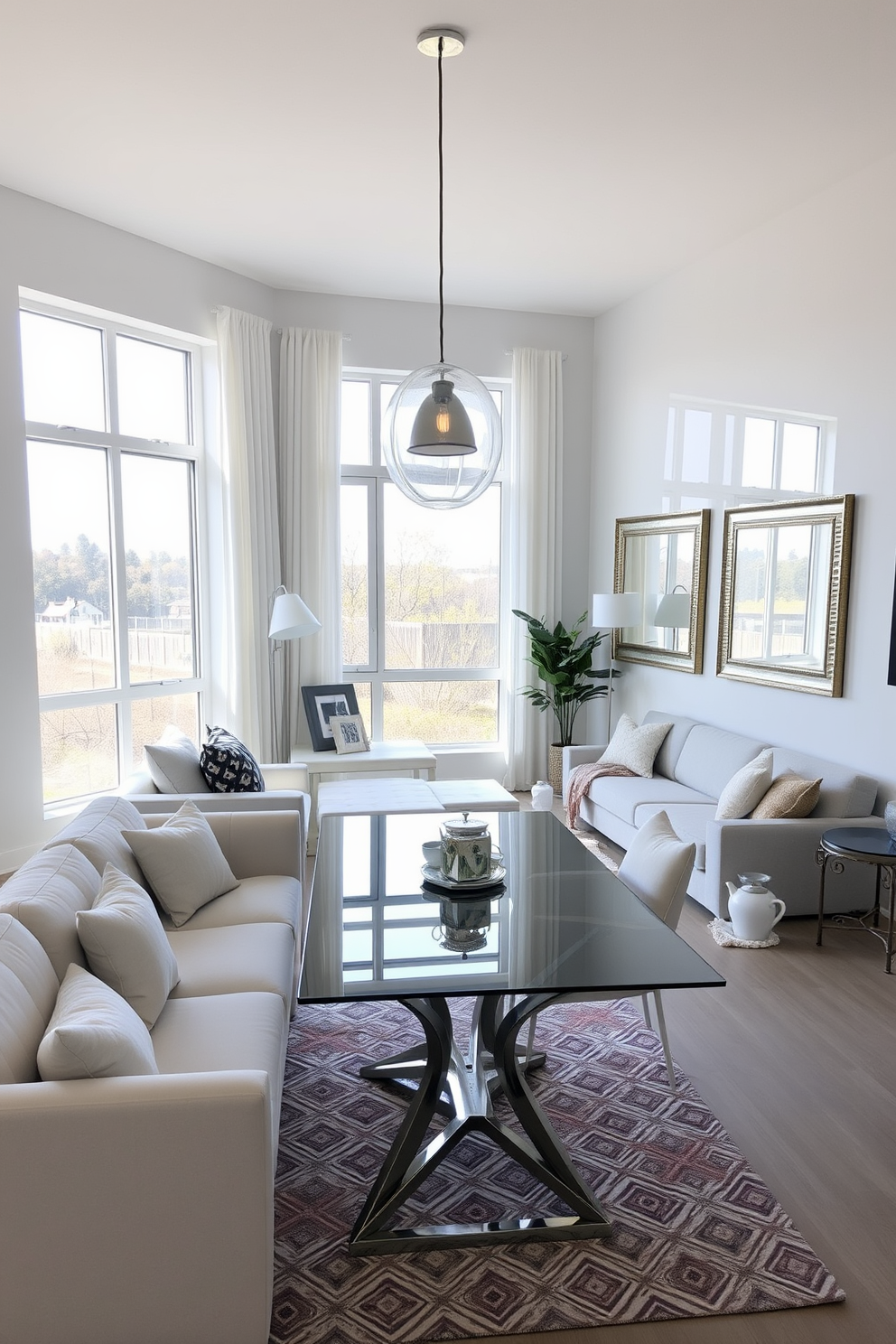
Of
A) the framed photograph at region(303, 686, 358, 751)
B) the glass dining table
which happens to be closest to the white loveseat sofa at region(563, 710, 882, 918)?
the glass dining table

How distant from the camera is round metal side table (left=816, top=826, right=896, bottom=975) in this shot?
3.58 meters

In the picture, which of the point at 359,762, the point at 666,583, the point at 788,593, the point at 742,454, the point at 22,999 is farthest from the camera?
the point at 666,583

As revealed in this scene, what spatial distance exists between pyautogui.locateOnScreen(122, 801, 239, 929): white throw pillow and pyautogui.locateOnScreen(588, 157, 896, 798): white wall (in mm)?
2914

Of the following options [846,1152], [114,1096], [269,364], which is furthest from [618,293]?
[114,1096]

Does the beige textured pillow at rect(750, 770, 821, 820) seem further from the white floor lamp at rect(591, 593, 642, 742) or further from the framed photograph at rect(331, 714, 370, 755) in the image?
the framed photograph at rect(331, 714, 370, 755)

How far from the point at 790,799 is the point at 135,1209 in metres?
3.23

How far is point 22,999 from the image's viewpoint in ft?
6.17

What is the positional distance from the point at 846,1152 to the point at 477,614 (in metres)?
4.71

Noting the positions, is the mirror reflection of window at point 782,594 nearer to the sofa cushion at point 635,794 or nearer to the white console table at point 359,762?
the sofa cushion at point 635,794

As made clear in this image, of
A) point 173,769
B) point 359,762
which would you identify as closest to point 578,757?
point 359,762

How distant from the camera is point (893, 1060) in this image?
2.96 meters

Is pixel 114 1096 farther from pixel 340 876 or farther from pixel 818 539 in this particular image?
pixel 818 539

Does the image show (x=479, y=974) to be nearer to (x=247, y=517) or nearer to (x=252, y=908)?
(x=252, y=908)

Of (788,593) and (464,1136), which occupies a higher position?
(788,593)
